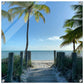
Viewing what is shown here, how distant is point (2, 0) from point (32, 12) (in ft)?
11.7

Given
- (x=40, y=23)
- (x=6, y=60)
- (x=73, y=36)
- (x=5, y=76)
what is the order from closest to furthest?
(x=5, y=76) < (x=6, y=60) < (x=73, y=36) < (x=40, y=23)

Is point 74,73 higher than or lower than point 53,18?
lower

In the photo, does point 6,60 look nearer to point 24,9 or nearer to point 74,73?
point 74,73

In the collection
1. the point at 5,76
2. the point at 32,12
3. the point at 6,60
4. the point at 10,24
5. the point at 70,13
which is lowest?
the point at 5,76

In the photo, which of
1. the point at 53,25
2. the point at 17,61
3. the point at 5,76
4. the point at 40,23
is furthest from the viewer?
the point at 40,23

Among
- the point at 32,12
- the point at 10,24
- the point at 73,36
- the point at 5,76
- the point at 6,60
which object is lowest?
the point at 5,76

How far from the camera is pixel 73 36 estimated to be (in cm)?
412

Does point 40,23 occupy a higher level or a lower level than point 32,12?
lower

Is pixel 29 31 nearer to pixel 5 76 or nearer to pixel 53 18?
pixel 53 18

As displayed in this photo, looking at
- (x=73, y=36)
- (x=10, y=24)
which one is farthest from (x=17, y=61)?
(x=73, y=36)

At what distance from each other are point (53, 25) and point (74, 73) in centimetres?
178

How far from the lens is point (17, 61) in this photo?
339 centimetres

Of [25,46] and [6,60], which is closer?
[6,60]

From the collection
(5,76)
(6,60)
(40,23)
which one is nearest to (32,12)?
(40,23)
